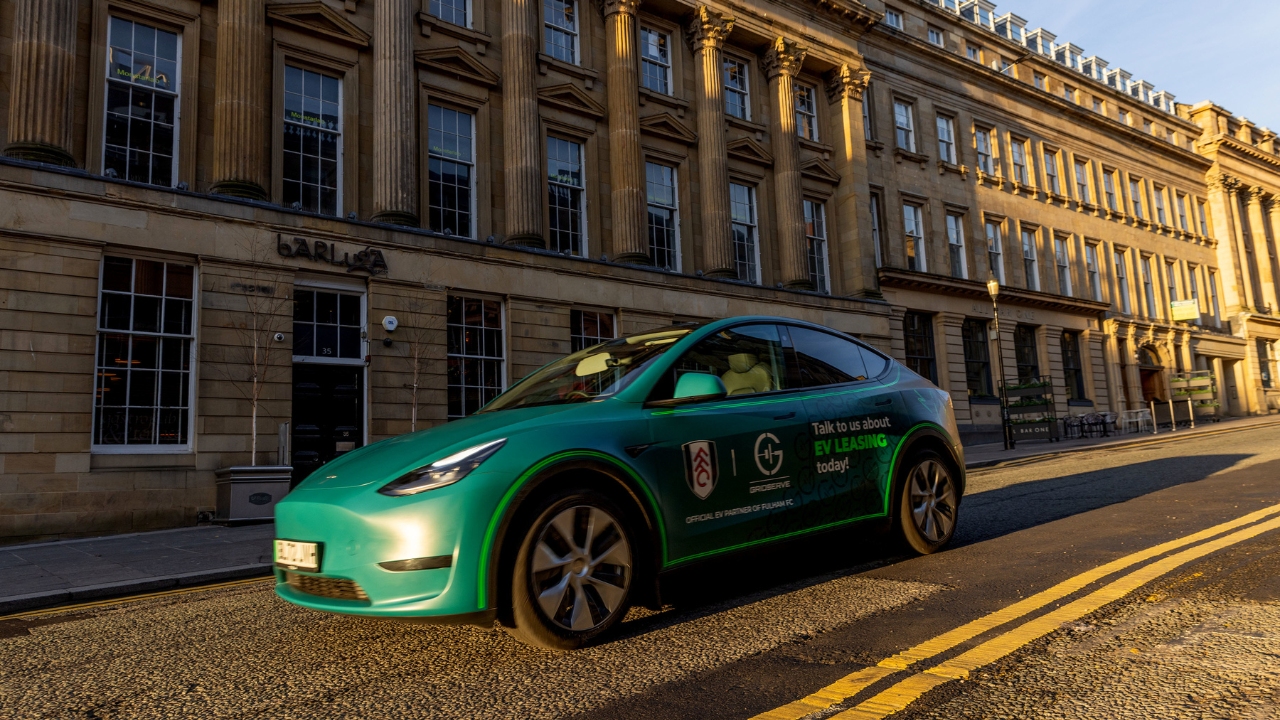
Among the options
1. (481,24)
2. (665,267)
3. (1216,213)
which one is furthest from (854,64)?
(1216,213)

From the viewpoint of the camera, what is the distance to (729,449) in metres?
4.29

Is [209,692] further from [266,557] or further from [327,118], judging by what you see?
[327,118]

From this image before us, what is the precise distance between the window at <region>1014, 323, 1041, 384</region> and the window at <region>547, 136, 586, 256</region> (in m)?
20.4

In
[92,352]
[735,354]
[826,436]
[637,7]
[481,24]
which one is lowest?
[826,436]

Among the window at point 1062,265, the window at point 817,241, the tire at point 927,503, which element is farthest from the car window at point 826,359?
the window at point 1062,265

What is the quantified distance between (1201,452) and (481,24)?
17.7 metres

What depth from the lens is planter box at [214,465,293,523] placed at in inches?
465

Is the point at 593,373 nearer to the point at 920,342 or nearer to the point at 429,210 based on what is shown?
the point at 429,210

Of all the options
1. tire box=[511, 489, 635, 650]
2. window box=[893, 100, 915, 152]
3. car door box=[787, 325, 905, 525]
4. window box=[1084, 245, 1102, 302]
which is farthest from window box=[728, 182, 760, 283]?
window box=[1084, 245, 1102, 302]

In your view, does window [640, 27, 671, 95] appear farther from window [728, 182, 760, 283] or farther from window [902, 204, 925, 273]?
window [902, 204, 925, 273]

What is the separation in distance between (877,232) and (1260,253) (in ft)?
113

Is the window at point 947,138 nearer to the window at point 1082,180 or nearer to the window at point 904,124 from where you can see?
the window at point 904,124

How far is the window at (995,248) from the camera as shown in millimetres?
31656

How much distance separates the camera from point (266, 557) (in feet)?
25.5
